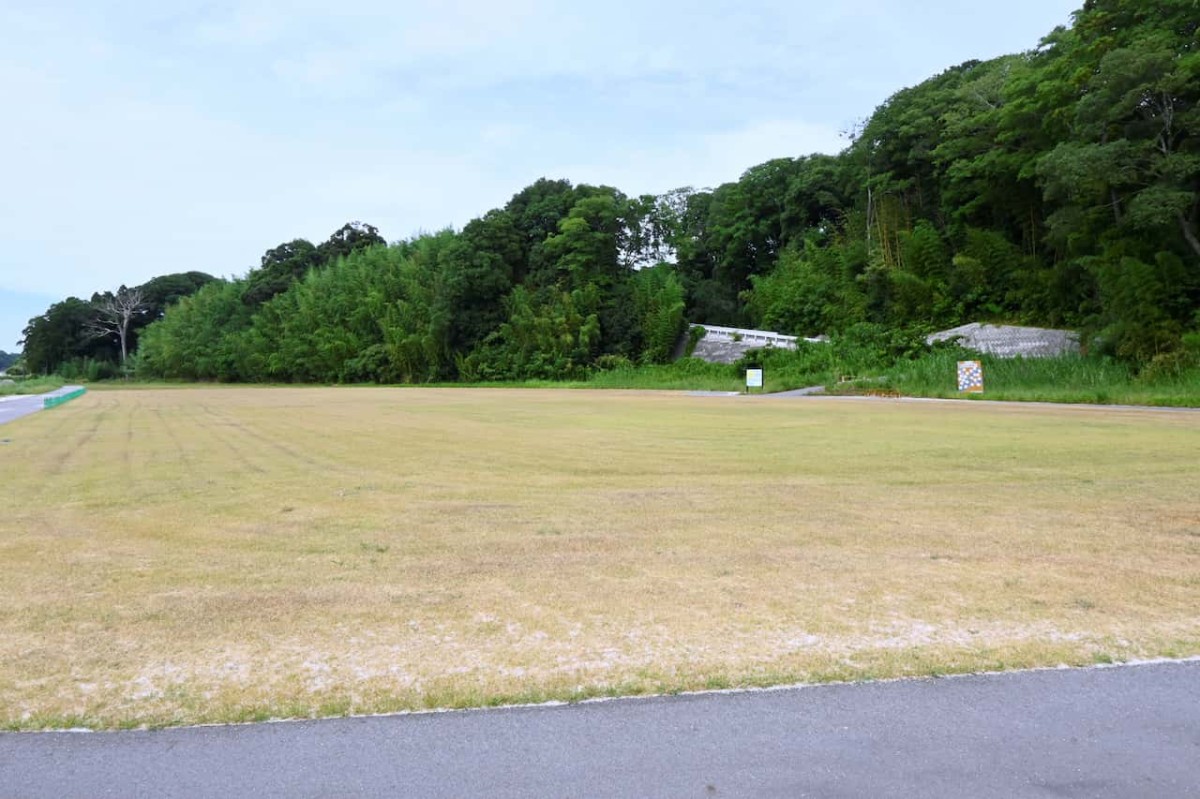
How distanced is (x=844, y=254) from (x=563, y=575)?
3453cm

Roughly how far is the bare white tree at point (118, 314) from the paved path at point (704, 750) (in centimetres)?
7905

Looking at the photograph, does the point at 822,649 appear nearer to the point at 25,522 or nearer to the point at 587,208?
the point at 25,522

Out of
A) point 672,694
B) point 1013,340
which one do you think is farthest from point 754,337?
point 672,694

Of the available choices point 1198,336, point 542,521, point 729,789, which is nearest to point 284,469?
point 542,521

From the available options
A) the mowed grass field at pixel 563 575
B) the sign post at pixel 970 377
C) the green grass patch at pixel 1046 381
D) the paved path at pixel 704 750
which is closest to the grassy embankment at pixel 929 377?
the green grass patch at pixel 1046 381

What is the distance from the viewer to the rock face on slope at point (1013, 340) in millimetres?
24391

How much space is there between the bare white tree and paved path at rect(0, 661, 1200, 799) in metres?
79.1

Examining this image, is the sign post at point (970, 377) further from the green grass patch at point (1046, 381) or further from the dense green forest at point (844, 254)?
the dense green forest at point (844, 254)

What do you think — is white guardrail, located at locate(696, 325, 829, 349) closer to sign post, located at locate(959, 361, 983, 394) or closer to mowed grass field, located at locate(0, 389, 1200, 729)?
sign post, located at locate(959, 361, 983, 394)

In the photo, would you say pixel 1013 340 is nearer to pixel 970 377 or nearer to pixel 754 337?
pixel 970 377

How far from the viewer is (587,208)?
4328cm

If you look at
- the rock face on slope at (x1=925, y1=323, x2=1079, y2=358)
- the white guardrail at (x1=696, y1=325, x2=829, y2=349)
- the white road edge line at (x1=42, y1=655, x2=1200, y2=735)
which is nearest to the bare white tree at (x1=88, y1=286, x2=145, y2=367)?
the white guardrail at (x1=696, y1=325, x2=829, y2=349)

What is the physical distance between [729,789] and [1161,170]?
21.6 meters

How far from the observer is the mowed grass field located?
9.38 ft
